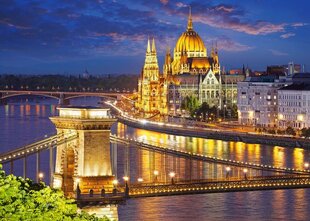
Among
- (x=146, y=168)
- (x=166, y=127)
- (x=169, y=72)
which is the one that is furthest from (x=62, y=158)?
(x=169, y=72)

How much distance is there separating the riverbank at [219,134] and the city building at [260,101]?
3591 millimetres

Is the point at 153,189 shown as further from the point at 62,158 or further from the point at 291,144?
the point at 291,144

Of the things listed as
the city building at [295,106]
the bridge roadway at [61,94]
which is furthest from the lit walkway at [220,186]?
the bridge roadway at [61,94]

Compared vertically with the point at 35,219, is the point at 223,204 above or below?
below

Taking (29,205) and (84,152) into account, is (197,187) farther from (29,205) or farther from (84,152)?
(29,205)

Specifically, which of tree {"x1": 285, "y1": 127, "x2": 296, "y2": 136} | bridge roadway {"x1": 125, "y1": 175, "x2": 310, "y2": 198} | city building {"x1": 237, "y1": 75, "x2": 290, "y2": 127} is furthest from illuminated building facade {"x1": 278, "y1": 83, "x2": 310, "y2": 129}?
bridge roadway {"x1": 125, "y1": 175, "x2": 310, "y2": 198}

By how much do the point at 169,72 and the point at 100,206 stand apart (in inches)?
2146

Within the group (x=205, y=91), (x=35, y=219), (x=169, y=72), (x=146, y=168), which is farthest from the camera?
(x=169, y=72)

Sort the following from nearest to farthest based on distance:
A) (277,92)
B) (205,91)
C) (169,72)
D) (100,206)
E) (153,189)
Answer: (100,206), (153,189), (277,92), (205,91), (169,72)

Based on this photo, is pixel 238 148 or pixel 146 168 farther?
pixel 238 148

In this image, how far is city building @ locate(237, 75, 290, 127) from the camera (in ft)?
156

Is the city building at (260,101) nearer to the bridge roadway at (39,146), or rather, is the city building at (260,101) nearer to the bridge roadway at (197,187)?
the bridge roadway at (197,187)

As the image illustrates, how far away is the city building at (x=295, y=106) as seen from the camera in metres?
43.2

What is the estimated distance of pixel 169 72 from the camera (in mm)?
68438
